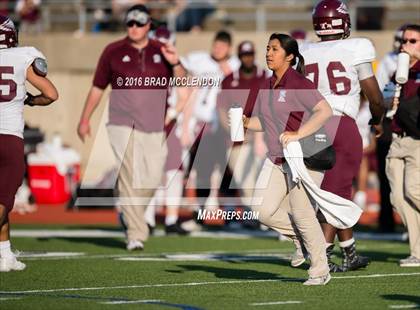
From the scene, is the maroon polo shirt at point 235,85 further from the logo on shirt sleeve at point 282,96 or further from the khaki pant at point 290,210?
the logo on shirt sleeve at point 282,96

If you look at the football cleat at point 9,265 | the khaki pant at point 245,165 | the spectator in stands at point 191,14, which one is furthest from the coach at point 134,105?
the spectator in stands at point 191,14

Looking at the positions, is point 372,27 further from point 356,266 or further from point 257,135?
point 356,266

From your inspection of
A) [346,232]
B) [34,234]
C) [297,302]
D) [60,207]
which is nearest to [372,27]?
[60,207]

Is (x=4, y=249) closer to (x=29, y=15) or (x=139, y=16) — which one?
(x=139, y=16)

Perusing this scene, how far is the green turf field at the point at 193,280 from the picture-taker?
8180 millimetres

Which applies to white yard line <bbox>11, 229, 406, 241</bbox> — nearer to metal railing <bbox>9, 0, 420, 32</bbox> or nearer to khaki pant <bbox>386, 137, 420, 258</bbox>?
khaki pant <bbox>386, 137, 420, 258</bbox>

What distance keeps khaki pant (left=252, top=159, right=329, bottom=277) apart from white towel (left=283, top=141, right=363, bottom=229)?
9 centimetres

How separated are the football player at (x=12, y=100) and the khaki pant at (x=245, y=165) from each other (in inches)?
243

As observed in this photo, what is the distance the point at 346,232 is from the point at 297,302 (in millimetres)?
2078

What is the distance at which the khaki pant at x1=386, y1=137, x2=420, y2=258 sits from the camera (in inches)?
425

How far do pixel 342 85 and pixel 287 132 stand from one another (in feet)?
4.45

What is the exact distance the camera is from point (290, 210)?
9.16 meters

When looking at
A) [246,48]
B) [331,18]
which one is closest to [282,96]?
[331,18]

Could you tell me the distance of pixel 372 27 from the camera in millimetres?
20578
